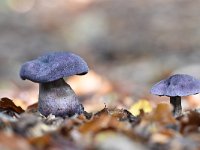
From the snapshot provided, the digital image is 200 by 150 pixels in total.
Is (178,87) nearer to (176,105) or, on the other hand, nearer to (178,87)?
(178,87)

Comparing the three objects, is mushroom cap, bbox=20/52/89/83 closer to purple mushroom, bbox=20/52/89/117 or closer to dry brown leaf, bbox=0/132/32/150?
purple mushroom, bbox=20/52/89/117

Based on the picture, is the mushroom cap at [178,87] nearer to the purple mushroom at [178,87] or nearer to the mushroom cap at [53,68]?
the purple mushroom at [178,87]

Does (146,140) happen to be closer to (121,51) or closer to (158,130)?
(158,130)

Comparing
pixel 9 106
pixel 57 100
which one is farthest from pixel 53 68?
pixel 9 106

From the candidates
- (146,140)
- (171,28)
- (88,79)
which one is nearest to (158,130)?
(146,140)

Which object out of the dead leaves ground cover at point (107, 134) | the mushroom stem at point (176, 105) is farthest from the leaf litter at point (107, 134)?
the mushroom stem at point (176, 105)
